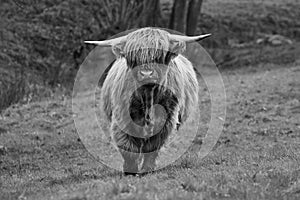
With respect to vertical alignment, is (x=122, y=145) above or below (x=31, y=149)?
above

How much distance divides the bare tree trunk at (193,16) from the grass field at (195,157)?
3683mm

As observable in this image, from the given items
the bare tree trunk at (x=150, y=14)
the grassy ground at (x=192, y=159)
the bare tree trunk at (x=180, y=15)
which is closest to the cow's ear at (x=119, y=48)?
the grassy ground at (x=192, y=159)

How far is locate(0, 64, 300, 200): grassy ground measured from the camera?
19.5ft

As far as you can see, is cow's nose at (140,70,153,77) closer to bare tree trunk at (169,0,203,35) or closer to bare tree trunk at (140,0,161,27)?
bare tree trunk at (169,0,203,35)

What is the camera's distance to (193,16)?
26672 millimetres

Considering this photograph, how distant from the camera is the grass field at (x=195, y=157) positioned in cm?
596

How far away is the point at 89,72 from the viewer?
22.5 m

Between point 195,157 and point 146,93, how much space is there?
2451 millimetres

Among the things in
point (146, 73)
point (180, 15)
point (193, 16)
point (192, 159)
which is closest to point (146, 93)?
point (146, 73)

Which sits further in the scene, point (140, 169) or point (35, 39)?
point (35, 39)

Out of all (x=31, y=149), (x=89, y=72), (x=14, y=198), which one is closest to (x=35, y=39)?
(x=89, y=72)

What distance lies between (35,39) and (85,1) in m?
4.29

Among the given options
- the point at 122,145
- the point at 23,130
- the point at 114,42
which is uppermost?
the point at 114,42

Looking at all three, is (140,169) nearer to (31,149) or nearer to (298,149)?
(298,149)
